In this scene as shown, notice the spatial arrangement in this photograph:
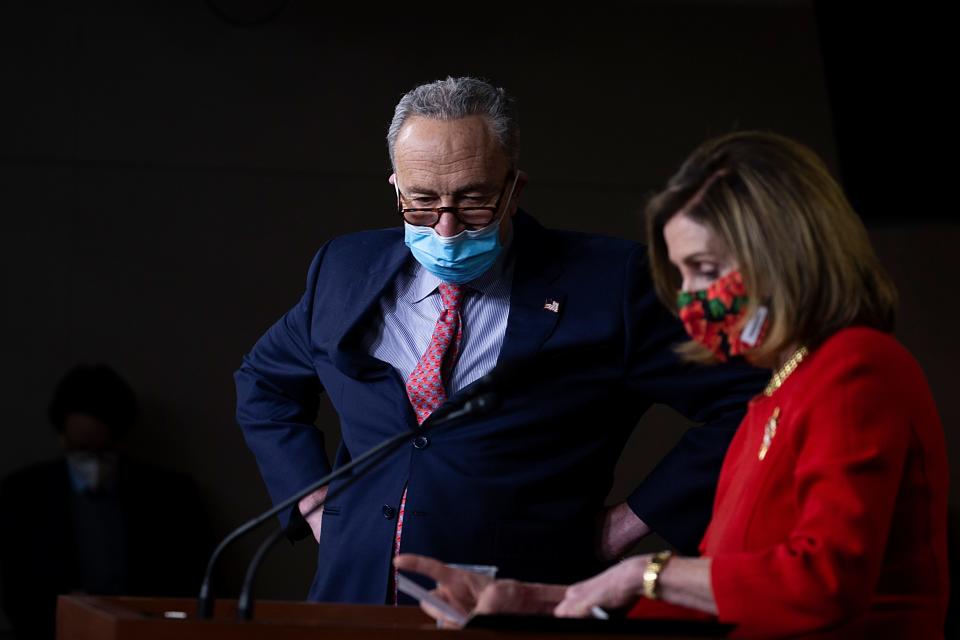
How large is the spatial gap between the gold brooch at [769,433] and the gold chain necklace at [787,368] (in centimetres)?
4

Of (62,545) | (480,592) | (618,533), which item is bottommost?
(62,545)

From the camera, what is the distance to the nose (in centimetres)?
234

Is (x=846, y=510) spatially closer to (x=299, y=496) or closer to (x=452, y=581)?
(x=452, y=581)

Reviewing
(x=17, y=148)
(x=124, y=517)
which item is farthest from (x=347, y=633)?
(x=17, y=148)

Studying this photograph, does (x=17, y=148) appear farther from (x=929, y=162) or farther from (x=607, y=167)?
(x=929, y=162)

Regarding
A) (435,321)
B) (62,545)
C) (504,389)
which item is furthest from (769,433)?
(62,545)

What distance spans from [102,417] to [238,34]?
1.81m

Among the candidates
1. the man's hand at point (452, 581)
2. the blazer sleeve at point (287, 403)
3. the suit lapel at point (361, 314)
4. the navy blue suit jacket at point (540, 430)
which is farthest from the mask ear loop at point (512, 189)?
the man's hand at point (452, 581)

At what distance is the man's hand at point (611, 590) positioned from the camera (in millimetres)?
1522

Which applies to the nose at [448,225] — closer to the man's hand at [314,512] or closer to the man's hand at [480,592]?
the man's hand at [314,512]

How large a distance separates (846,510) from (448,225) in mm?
1106

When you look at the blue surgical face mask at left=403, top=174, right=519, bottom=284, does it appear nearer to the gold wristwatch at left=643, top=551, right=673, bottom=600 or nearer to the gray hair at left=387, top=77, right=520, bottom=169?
the gray hair at left=387, top=77, right=520, bottom=169

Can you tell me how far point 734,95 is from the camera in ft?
19.6

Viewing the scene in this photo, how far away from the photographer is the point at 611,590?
1.54m
